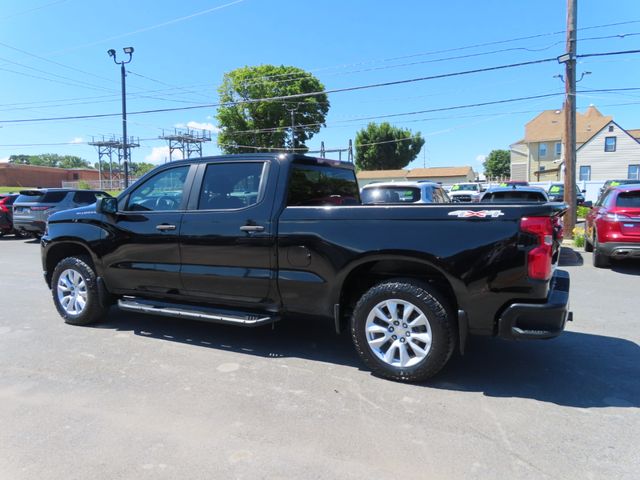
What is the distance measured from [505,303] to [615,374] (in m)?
1.34

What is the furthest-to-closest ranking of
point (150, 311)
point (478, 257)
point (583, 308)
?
point (583, 308) < point (150, 311) < point (478, 257)

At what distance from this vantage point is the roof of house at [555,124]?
54091 millimetres

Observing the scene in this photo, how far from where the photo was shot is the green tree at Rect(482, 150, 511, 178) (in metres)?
99.5

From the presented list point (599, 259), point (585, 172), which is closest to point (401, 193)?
point (599, 259)

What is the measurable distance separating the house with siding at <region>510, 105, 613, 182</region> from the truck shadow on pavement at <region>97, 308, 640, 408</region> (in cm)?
5259

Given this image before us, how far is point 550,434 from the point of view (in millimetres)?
3180

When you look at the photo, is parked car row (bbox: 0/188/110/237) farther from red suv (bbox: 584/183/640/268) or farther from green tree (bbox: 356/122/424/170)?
green tree (bbox: 356/122/424/170)

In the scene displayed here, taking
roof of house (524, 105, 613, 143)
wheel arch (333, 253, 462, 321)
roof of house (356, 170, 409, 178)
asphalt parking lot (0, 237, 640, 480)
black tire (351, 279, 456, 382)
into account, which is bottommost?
asphalt parking lot (0, 237, 640, 480)

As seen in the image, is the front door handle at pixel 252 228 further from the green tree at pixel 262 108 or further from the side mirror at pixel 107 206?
the green tree at pixel 262 108

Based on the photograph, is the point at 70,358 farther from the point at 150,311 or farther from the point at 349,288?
the point at 349,288

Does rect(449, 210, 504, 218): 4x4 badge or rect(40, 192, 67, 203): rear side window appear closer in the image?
rect(449, 210, 504, 218): 4x4 badge

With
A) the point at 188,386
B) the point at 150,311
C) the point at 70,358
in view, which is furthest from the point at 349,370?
the point at 70,358

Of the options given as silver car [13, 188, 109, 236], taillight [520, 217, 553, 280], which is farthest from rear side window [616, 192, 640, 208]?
silver car [13, 188, 109, 236]

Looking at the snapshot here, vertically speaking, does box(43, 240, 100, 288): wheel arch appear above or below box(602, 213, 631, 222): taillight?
below
